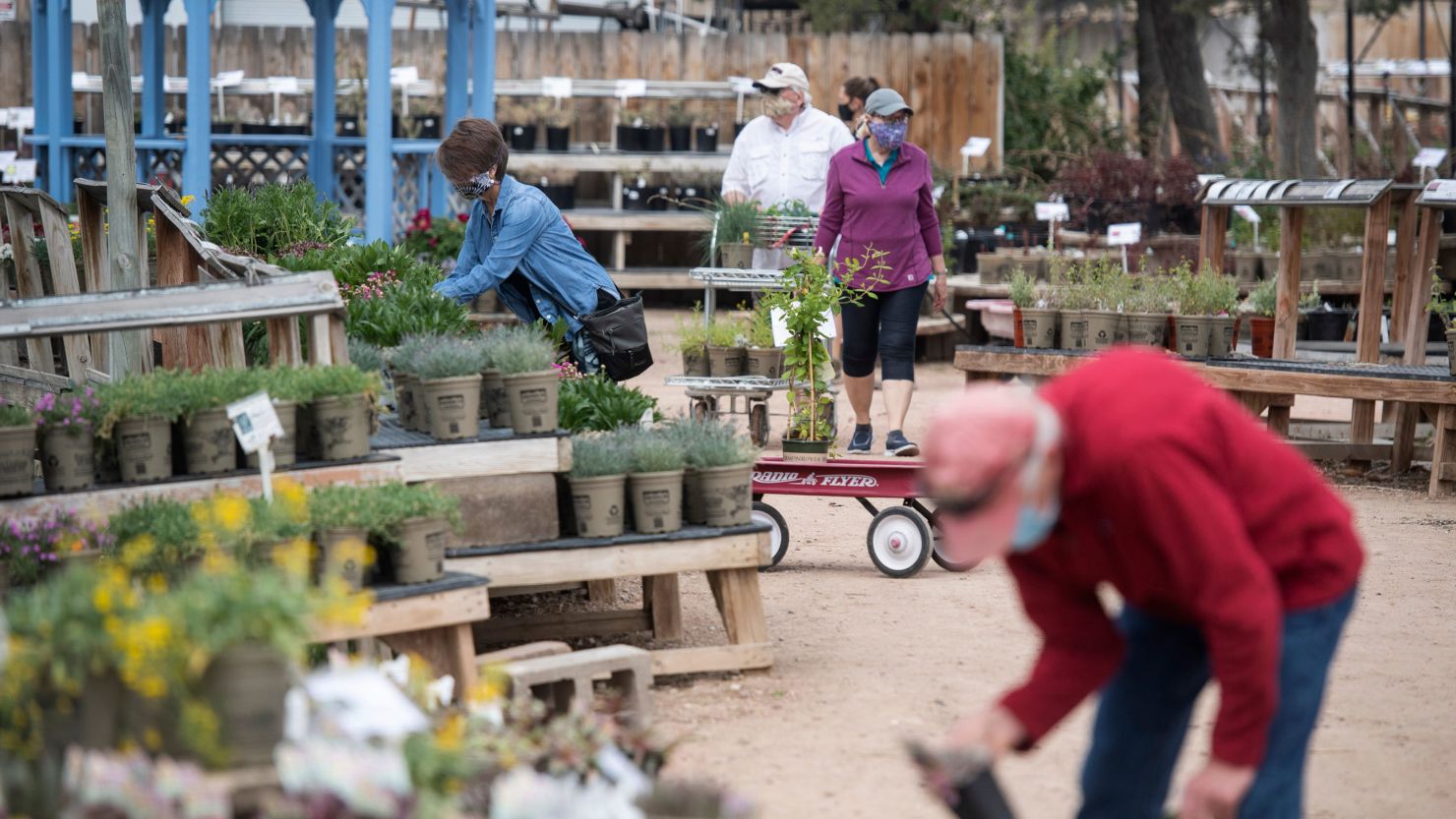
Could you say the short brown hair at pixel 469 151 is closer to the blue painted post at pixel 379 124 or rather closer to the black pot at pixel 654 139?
the blue painted post at pixel 379 124

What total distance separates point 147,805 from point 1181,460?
1526mm

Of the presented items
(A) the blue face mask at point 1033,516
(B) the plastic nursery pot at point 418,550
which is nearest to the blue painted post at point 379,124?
(B) the plastic nursery pot at point 418,550

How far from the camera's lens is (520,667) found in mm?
4043

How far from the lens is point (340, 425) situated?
432cm

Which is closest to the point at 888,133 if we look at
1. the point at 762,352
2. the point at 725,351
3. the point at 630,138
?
the point at 762,352

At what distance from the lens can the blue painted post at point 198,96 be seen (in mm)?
11117

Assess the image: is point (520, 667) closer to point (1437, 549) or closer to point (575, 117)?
point (1437, 549)

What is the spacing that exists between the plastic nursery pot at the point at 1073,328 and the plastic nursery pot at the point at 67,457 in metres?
5.77

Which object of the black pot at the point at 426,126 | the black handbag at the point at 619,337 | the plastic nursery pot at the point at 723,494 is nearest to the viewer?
the plastic nursery pot at the point at 723,494

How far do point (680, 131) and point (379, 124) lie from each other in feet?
15.9

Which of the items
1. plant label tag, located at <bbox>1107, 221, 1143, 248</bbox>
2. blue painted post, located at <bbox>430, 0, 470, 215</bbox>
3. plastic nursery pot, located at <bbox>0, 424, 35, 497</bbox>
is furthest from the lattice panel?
plastic nursery pot, located at <bbox>0, 424, 35, 497</bbox>

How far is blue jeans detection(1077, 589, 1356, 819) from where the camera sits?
2611 millimetres

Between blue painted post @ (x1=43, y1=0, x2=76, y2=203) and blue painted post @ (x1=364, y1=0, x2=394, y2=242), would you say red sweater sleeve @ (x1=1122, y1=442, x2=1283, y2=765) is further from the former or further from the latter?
blue painted post @ (x1=43, y1=0, x2=76, y2=203)

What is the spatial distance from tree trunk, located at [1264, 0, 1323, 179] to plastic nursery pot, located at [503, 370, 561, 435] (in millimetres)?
11893
